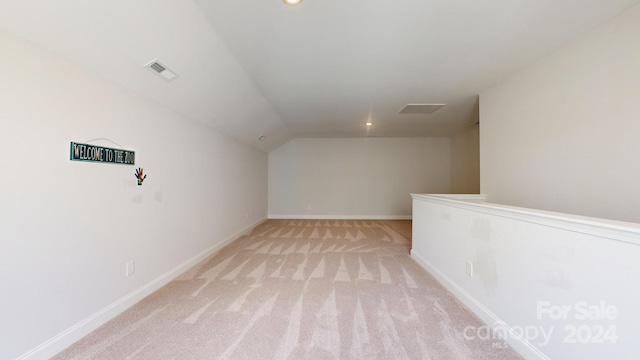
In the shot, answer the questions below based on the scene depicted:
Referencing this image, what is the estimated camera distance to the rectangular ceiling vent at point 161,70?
7.12 feet

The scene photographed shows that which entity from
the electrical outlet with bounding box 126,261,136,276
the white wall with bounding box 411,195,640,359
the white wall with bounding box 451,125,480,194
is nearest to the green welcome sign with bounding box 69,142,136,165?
the electrical outlet with bounding box 126,261,136,276

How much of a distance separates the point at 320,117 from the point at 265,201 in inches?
131

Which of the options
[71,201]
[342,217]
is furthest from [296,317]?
[342,217]

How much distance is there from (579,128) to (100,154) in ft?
13.7

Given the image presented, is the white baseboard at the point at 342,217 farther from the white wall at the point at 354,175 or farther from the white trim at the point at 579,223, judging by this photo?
the white trim at the point at 579,223

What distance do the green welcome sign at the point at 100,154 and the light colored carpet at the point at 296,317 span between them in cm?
133

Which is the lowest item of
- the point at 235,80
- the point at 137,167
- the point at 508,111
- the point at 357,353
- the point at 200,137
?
the point at 357,353

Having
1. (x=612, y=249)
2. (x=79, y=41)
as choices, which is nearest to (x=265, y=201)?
(x=79, y=41)

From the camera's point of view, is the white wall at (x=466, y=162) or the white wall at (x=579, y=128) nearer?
the white wall at (x=579, y=128)

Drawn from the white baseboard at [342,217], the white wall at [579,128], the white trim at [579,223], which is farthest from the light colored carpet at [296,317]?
the white baseboard at [342,217]

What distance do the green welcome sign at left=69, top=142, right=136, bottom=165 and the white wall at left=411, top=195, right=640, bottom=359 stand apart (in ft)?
10.4

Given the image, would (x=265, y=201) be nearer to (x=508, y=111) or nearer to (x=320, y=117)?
(x=320, y=117)

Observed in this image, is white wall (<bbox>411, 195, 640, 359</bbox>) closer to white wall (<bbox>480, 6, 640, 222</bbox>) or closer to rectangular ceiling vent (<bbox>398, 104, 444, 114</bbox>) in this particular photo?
white wall (<bbox>480, 6, 640, 222</bbox>)

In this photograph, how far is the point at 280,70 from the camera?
293 centimetres
